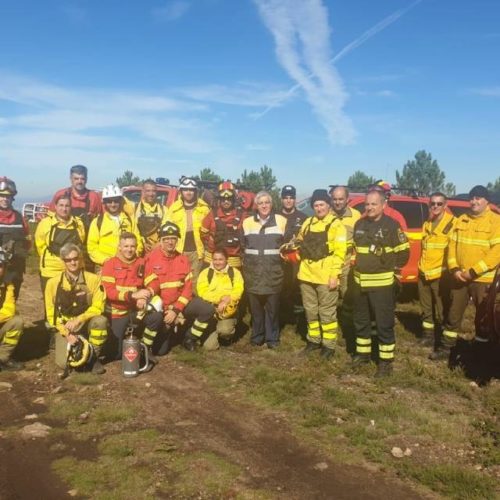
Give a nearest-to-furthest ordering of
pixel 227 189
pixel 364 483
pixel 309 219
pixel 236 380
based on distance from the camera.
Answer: pixel 364 483
pixel 236 380
pixel 309 219
pixel 227 189

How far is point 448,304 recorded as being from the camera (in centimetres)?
710

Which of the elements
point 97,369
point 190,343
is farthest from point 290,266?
point 97,369

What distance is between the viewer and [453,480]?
379 centimetres

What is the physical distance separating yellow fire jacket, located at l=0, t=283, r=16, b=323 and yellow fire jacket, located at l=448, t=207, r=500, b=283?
6.11 meters

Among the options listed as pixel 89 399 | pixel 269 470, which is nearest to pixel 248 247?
pixel 89 399

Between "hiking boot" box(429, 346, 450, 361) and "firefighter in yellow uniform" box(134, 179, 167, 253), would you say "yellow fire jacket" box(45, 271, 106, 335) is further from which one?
"hiking boot" box(429, 346, 450, 361)

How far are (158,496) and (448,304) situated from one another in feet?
17.2

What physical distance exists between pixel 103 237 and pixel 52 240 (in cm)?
75

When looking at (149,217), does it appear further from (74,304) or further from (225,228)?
(74,304)

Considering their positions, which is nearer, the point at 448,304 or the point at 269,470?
the point at 269,470

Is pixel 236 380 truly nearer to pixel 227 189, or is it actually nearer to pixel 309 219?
pixel 309 219

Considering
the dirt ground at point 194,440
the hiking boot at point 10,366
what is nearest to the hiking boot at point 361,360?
the dirt ground at point 194,440

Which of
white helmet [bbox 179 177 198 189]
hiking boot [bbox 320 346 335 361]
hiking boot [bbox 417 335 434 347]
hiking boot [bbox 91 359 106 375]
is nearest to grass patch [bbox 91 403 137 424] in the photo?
hiking boot [bbox 91 359 106 375]

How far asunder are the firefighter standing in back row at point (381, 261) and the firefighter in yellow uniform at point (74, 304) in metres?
3.53
